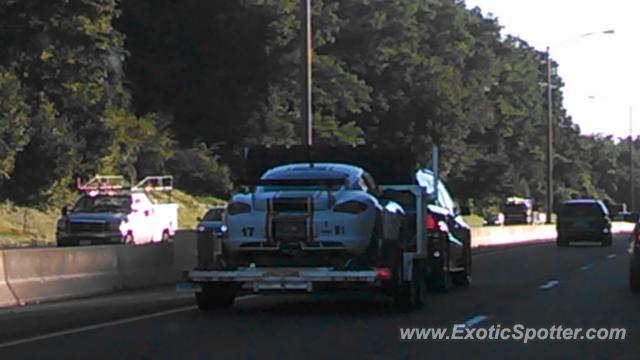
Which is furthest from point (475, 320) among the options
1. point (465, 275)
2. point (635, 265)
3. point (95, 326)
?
point (465, 275)

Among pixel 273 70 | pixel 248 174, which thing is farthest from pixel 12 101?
pixel 248 174

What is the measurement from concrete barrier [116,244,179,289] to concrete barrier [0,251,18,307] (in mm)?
3605

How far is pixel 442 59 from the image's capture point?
317 ft

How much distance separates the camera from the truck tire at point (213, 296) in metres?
17.2

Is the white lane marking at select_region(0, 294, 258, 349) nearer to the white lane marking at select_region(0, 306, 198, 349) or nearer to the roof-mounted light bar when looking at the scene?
the white lane marking at select_region(0, 306, 198, 349)

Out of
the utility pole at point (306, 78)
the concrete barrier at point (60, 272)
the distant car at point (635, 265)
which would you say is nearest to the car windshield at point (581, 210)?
the utility pole at point (306, 78)

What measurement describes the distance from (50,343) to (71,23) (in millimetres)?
45810

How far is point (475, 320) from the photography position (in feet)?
53.2

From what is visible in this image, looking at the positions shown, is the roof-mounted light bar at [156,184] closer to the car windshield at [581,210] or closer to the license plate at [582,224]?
the car windshield at [581,210]

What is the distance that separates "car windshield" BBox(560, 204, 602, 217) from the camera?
48.8 metres

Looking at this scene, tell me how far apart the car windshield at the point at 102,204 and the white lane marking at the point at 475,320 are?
69.6 feet

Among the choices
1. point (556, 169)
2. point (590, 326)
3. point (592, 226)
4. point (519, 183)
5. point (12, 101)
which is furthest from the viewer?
point (556, 169)

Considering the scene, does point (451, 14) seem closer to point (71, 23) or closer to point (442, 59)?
point (442, 59)

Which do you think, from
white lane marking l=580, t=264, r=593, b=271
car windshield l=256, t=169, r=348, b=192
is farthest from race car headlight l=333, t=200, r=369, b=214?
white lane marking l=580, t=264, r=593, b=271
